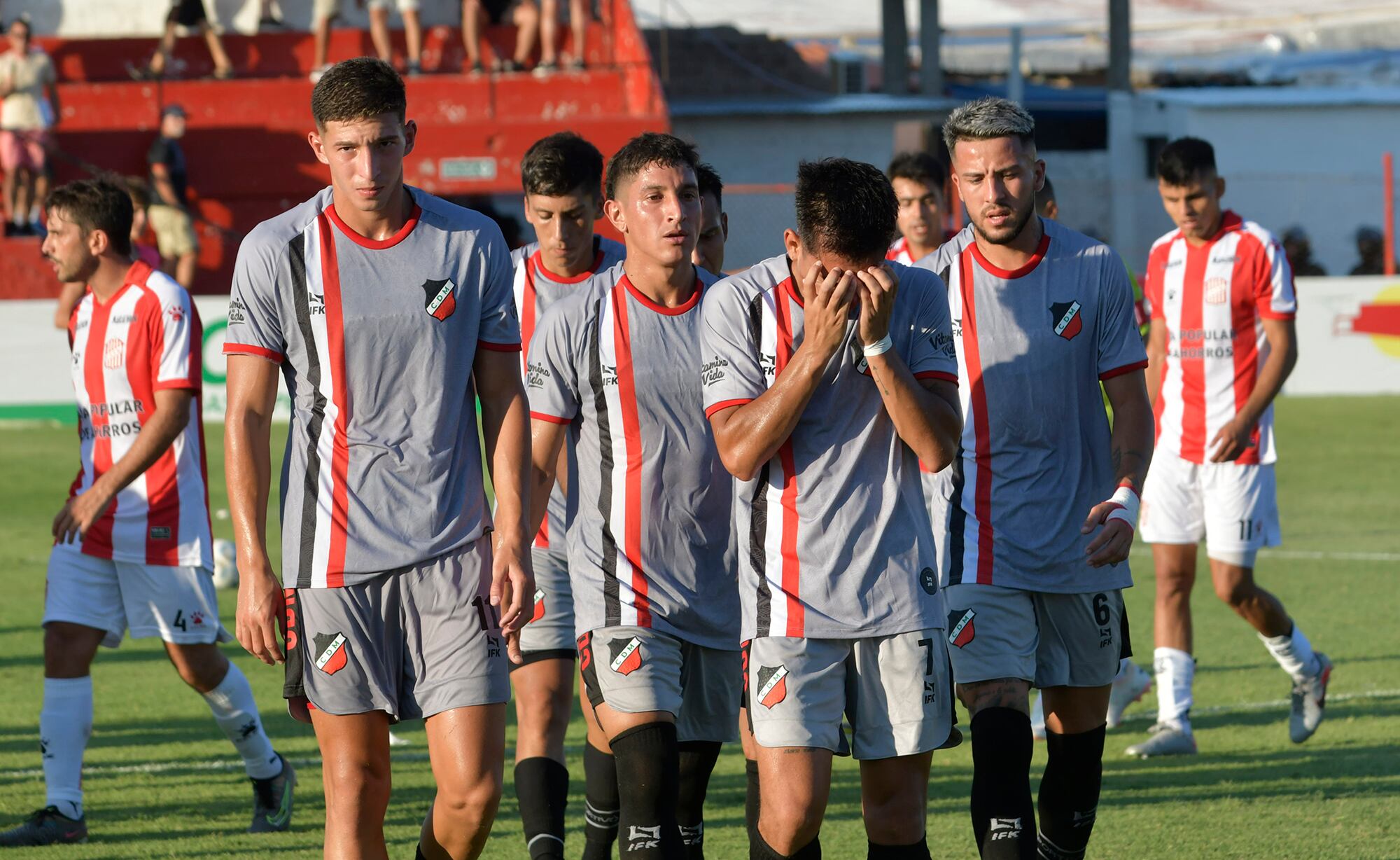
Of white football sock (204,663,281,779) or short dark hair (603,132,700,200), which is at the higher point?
short dark hair (603,132,700,200)

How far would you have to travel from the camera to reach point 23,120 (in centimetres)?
2245

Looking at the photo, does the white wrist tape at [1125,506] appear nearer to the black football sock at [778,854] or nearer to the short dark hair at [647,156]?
the black football sock at [778,854]

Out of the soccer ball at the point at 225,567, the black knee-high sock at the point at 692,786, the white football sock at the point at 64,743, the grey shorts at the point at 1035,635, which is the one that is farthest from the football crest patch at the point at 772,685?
the soccer ball at the point at 225,567

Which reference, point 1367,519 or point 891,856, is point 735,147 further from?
point 891,856

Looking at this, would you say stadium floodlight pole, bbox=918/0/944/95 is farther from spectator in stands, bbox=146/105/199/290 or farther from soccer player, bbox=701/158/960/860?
soccer player, bbox=701/158/960/860

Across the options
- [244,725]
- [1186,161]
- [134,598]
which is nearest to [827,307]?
[244,725]

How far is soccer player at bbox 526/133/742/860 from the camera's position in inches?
189

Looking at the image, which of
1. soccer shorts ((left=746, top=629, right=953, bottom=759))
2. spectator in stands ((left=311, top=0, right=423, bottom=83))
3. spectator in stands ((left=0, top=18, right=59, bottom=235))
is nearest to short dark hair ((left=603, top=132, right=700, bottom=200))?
soccer shorts ((left=746, top=629, right=953, bottom=759))

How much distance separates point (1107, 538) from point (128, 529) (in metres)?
3.59

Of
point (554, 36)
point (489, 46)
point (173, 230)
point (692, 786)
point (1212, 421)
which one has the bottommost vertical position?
point (692, 786)

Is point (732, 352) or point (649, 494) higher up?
point (732, 352)

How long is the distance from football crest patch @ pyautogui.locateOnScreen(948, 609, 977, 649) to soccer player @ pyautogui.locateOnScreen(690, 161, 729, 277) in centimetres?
154

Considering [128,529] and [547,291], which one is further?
[128,529]

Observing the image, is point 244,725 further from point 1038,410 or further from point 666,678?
point 1038,410
